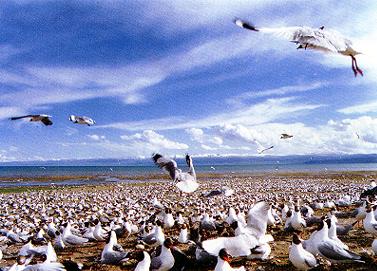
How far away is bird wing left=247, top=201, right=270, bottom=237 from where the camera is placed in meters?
7.86

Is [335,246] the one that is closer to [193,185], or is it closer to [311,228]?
[193,185]

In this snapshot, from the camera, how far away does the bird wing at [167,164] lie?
7984 mm

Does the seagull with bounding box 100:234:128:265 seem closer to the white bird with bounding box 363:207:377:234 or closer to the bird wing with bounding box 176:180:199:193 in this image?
the bird wing with bounding box 176:180:199:193

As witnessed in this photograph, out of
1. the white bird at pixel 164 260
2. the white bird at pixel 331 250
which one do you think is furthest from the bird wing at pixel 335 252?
the white bird at pixel 164 260

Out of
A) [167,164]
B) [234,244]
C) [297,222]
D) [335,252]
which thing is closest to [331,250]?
[335,252]

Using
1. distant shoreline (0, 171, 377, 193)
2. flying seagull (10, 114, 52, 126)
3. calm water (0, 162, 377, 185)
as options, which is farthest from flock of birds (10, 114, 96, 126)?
calm water (0, 162, 377, 185)

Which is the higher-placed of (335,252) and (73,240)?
(335,252)

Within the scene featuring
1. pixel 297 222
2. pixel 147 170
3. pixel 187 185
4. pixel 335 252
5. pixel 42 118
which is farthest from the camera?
pixel 147 170

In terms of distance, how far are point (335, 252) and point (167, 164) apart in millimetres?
3505

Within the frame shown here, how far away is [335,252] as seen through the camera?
23.6 ft

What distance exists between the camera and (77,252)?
10547 mm

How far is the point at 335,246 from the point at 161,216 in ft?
25.2

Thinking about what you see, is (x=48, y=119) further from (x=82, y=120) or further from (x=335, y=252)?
(x=335, y=252)

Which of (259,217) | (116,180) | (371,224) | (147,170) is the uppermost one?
(147,170)
